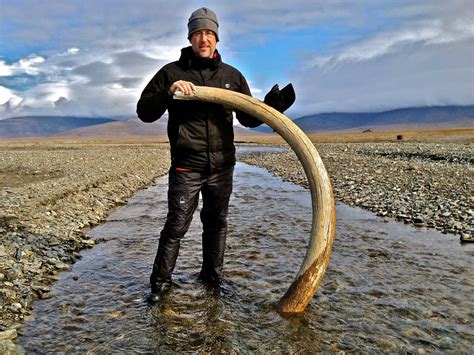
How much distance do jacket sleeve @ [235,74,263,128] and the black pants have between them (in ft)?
1.98

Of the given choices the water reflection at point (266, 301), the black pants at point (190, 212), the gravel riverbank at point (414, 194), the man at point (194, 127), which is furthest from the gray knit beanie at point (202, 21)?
the gravel riverbank at point (414, 194)

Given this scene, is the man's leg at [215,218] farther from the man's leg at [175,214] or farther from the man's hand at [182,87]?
the man's hand at [182,87]

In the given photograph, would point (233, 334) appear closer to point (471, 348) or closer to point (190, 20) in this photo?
point (471, 348)

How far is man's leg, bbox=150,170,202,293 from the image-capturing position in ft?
16.6

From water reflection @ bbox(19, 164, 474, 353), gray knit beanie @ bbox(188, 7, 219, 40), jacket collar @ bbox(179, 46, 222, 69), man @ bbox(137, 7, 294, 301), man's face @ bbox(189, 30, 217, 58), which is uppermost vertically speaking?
gray knit beanie @ bbox(188, 7, 219, 40)

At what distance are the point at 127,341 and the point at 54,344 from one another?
710 millimetres

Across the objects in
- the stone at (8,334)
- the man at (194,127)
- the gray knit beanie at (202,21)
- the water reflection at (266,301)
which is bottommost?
the water reflection at (266,301)

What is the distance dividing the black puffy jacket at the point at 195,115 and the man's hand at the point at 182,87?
26 centimetres

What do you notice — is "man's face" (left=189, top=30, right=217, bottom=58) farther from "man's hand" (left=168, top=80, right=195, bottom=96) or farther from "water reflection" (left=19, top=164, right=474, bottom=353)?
"water reflection" (left=19, top=164, right=474, bottom=353)

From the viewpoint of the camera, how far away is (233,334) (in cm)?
450

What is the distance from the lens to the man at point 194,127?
479 cm

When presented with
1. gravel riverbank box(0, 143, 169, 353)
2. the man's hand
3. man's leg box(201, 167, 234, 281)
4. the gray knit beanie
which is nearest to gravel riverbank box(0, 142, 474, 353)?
gravel riverbank box(0, 143, 169, 353)

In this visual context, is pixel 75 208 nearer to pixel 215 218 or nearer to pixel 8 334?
pixel 215 218

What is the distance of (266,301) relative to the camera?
534 cm
